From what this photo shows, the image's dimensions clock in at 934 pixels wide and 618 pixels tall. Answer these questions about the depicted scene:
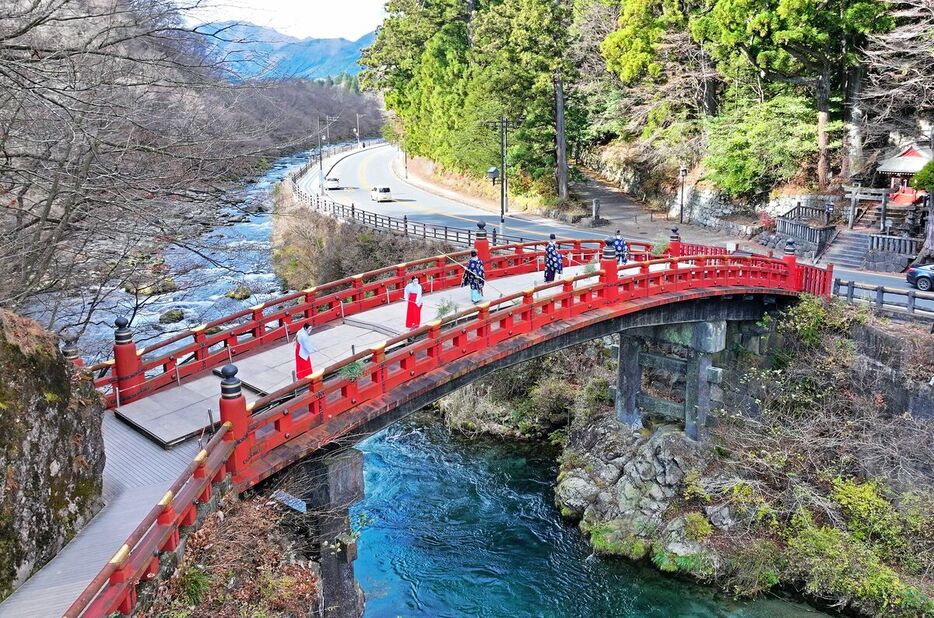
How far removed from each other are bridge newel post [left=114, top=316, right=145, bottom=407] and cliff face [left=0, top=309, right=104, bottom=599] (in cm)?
260

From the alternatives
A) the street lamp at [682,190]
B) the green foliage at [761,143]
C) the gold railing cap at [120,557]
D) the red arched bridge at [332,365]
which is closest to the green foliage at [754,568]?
the red arched bridge at [332,365]

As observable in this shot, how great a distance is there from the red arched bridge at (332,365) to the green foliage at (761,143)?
13.4m

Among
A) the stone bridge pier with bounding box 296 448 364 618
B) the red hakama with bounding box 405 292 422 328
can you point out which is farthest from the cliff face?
the red hakama with bounding box 405 292 422 328

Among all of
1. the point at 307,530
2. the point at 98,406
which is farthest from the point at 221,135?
the point at 307,530

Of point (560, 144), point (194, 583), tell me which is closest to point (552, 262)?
point (194, 583)

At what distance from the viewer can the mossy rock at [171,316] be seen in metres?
31.7

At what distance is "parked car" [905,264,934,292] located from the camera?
22391mm

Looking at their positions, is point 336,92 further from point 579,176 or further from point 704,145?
point 704,145

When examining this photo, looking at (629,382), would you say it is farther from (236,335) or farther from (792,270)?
(236,335)

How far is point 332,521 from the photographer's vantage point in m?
11.4

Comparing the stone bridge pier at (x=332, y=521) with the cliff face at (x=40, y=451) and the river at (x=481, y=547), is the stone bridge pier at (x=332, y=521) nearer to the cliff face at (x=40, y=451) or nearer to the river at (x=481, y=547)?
the cliff face at (x=40, y=451)

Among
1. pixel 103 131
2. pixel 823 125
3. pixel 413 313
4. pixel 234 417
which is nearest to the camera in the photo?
pixel 234 417

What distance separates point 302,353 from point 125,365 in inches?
119

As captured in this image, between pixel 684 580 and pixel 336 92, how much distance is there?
458 feet
